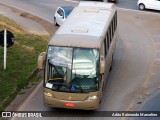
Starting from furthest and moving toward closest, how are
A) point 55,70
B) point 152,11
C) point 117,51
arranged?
1. point 152,11
2. point 117,51
3. point 55,70

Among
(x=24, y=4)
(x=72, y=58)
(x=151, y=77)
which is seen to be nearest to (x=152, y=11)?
(x=24, y=4)

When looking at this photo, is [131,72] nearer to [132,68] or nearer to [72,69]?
[132,68]

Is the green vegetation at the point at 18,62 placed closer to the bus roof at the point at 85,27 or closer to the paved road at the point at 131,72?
the paved road at the point at 131,72

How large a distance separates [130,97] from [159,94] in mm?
1345

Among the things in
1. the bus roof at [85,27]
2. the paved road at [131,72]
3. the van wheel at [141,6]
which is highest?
the bus roof at [85,27]

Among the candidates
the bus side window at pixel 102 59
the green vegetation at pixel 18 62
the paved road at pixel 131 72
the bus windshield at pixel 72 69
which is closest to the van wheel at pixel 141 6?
the paved road at pixel 131 72

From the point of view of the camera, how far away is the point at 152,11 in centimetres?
3569

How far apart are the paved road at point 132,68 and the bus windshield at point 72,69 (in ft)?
5.50

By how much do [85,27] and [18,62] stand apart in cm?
526

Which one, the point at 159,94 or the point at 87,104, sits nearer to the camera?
the point at 87,104

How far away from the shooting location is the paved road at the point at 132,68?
18.0m

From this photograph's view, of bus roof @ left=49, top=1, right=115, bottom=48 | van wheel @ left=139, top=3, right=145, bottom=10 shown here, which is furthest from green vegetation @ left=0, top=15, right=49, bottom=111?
van wheel @ left=139, top=3, right=145, bottom=10

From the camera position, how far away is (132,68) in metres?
22.0

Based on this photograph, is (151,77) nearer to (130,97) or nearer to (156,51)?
(130,97)
